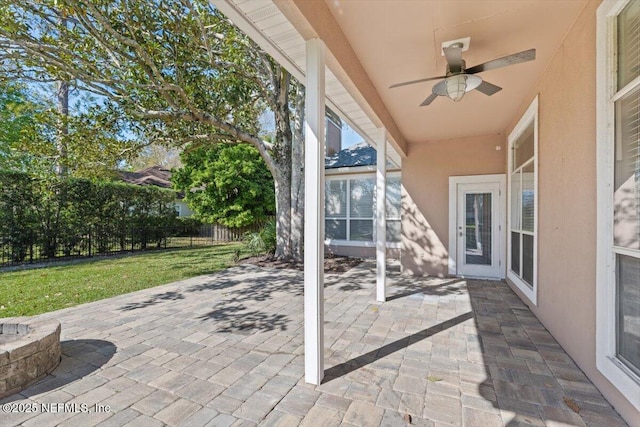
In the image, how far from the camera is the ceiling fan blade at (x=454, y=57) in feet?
8.70

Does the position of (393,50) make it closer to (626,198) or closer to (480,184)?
(626,198)

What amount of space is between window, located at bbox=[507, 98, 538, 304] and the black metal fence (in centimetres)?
1021

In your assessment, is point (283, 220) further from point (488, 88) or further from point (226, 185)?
point (488, 88)

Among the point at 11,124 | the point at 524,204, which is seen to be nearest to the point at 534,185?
the point at 524,204

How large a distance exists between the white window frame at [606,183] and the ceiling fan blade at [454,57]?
954 millimetres

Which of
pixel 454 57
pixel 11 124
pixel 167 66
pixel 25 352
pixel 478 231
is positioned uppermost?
pixel 11 124

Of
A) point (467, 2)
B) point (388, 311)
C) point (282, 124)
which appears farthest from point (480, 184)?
point (282, 124)

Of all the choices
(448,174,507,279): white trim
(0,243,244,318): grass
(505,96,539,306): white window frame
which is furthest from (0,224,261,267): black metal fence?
(505,96,539,306): white window frame

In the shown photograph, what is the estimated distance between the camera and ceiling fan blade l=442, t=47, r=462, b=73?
2.65 meters

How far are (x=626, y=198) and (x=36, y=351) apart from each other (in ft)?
14.7

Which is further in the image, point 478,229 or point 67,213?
point 67,213

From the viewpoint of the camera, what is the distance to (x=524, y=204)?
4.65m

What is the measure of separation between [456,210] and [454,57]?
4.14 meters

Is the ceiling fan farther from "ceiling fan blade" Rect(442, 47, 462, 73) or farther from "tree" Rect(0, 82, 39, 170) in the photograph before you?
"tree" Rect(0, 82, 39, 170)
